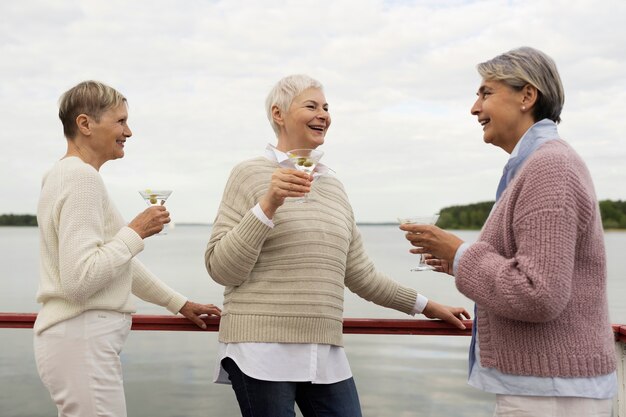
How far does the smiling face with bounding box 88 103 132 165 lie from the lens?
2.44 metres

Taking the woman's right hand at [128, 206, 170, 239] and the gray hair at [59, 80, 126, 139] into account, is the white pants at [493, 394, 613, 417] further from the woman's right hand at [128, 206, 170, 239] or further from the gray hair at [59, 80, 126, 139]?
the gray hair at [59, 80, 126, 139]

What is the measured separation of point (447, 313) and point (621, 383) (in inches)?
29.2

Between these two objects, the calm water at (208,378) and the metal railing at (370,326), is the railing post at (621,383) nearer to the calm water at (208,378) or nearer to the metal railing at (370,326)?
the metal railing at (370,326)

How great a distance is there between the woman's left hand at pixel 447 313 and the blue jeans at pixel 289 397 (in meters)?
0.48

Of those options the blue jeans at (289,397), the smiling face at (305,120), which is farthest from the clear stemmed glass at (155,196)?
the blue jeans at (289,397)

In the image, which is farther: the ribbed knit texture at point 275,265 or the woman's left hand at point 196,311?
the woman's left hand at point 196,311

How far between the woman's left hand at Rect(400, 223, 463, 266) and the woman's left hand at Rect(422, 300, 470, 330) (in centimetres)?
77

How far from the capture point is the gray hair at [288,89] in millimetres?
2609

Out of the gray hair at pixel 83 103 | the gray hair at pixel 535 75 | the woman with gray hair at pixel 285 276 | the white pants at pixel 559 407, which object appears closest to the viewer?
the white pants at pixel 559 407

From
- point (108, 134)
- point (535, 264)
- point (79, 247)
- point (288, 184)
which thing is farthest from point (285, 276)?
point (535, 264)

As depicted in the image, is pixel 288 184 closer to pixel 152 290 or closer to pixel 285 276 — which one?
pixel 285 276

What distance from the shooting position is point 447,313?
2.82m

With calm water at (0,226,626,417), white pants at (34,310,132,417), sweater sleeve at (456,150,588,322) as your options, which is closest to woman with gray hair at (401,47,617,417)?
sweater sleeve at (456,150,588,322)

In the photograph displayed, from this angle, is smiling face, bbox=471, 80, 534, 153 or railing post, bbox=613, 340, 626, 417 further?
railing post, bbox=613, 340, 626, 417
